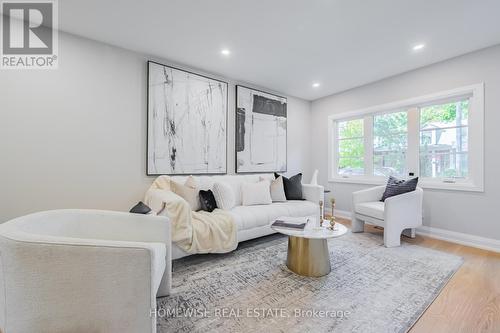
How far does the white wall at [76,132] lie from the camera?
2.24 m

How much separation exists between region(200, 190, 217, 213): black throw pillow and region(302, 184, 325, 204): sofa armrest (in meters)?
1.60

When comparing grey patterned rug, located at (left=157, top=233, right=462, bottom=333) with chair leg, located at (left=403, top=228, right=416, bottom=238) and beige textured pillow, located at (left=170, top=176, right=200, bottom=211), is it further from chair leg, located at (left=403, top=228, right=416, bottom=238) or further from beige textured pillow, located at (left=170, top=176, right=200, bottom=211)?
beige textured pillow, located at (left=170, top=176, right=200, bottom=211)

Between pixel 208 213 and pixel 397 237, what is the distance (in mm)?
2471

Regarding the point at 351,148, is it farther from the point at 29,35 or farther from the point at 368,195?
the point at 29,35

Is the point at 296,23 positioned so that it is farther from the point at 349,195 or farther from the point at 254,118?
the point at 349,195

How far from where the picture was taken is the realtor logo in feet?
6.97

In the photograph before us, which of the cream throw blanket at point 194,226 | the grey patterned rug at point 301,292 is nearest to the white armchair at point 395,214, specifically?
the grey patterned rug at point 301,292

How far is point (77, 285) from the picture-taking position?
1043 millimetres

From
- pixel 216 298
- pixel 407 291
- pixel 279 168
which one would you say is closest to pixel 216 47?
pixel 279 168

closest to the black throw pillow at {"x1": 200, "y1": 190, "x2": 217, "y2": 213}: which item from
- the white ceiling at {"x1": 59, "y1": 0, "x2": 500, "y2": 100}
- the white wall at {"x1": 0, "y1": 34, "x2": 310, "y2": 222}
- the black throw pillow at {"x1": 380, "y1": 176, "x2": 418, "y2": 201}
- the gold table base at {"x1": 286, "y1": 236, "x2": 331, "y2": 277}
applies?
the white wall at {"x1": 0, "y1": 34, "x2": 310, "y2": 222}

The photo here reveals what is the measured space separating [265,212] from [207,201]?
77 cm

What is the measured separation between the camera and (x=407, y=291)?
1845 millimetres

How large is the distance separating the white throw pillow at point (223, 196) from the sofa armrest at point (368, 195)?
1.93 metres

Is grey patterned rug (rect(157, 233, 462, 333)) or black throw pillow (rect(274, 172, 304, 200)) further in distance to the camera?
black throw pillow (rect(274, 172, 304, 200))
